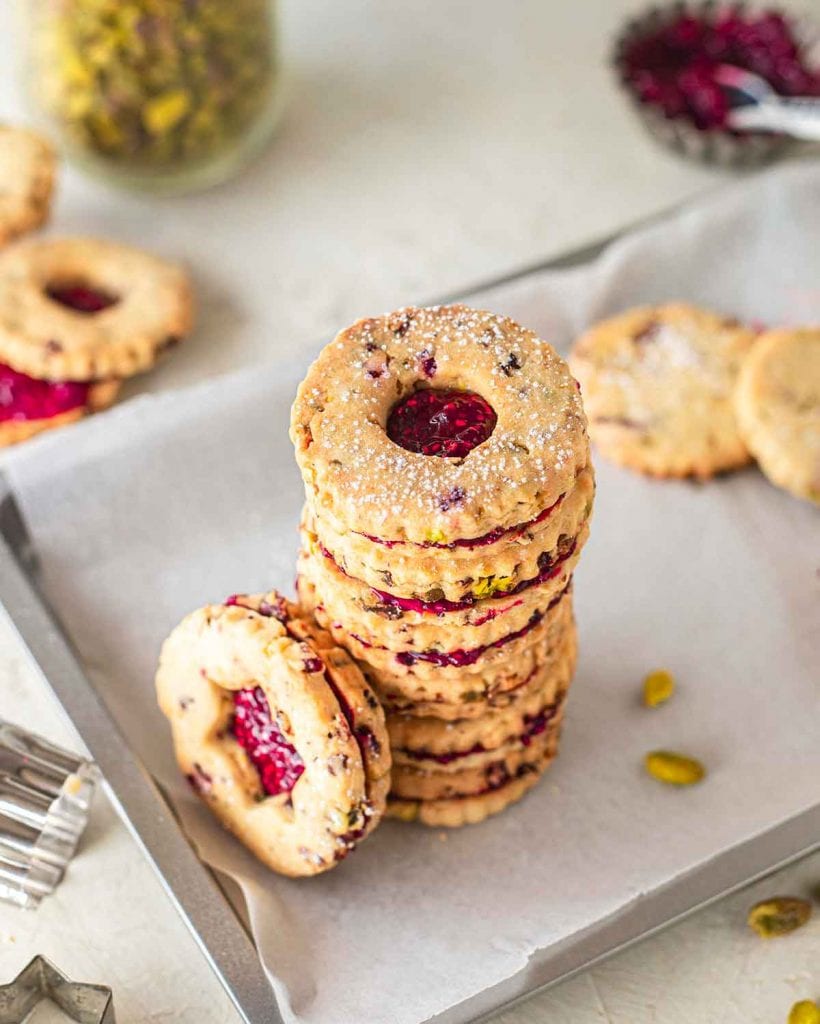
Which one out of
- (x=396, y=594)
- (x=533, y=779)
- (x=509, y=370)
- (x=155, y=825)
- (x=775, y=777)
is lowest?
(x=775, y=777)

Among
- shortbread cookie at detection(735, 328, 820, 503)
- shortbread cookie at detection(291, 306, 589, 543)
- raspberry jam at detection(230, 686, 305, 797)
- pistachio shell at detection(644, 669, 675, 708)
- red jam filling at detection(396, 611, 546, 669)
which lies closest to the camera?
shortbread cookie at detection(291, 306, 589, 543)

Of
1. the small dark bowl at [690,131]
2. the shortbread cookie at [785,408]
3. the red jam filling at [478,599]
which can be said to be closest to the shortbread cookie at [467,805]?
the red jam filling at [478,599]

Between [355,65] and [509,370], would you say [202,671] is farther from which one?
[355,65]

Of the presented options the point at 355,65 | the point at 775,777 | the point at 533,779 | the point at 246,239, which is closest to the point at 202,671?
the point at 533,779

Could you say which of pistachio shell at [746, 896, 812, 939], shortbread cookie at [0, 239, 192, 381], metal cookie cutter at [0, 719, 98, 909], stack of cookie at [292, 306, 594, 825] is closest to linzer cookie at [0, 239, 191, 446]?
shortbread cookie at [0, 239, 192, 381]

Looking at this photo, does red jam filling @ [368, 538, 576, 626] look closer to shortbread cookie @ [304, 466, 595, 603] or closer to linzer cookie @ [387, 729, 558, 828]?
shortbread cookie @ [304, 466, 595, 603]

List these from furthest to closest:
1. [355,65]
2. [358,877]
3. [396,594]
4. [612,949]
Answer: [355,65] < [358,877] < [612,949] < [396,594]
